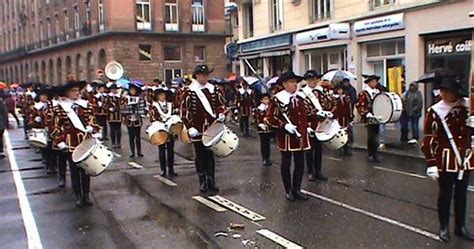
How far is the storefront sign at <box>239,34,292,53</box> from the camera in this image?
28016mm

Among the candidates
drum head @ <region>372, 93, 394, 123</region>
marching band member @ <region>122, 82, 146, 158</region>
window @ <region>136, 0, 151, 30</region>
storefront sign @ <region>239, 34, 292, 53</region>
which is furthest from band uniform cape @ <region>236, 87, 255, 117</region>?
window @ <region>136, 0, 151, 30</region>

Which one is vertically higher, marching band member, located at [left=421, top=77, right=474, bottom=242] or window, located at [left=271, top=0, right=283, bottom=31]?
window, located at [left=271, top=0, right=283, bottom=31]

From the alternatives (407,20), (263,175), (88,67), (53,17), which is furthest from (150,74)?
(263,175)

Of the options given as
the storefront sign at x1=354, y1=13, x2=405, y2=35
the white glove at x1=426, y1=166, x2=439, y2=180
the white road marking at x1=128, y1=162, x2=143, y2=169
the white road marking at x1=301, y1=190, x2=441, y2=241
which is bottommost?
the white road marking at x1=301, y1=190, x2=441, y2=241

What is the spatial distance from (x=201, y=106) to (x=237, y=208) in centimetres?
200

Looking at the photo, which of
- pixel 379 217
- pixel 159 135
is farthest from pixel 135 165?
pixel 379 217

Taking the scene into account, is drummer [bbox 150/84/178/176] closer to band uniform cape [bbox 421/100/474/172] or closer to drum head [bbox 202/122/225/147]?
drum head [bbox 202/122/225/147]

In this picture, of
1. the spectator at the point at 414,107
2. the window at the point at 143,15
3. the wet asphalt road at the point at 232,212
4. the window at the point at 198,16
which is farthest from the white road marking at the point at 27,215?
the window at the point at 198,16

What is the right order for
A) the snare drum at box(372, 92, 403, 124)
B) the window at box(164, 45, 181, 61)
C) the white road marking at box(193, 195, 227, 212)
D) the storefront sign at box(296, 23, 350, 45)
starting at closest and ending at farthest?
the white road marking at box(193, 195, 227, 212), the snare drum at box(372, 92, 403, 124), the storefront sign at box(296, 23, 350, 45), the window at box(164, 45, 181, 61)

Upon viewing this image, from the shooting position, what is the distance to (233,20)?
179ft

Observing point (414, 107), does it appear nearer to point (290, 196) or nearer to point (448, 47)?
point (448, 47)

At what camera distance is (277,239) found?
700 cm

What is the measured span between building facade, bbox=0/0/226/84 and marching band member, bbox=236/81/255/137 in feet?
100.0

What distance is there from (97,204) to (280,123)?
10.1 feet
